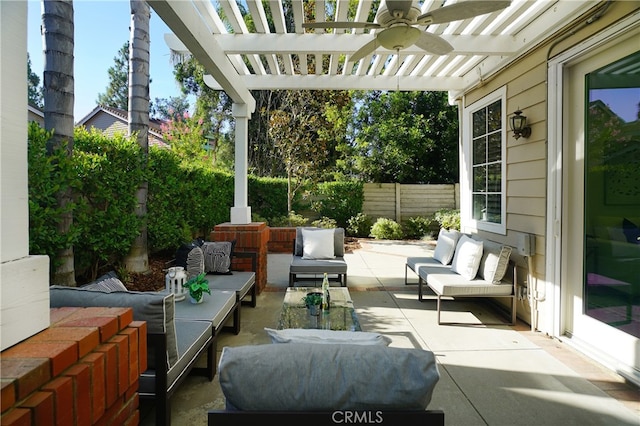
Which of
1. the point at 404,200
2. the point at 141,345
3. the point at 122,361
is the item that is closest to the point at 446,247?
the point at 141,345

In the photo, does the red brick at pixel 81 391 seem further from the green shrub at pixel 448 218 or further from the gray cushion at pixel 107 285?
the green shrub at pixel 448 218

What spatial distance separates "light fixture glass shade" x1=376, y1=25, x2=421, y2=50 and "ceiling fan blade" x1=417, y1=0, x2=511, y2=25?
96 mm

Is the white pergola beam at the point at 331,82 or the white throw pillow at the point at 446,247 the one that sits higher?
the white pergola beam at the point at 331,82

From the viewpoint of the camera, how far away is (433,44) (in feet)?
10.4

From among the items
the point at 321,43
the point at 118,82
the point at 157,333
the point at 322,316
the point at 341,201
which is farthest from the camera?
the point at 118,82

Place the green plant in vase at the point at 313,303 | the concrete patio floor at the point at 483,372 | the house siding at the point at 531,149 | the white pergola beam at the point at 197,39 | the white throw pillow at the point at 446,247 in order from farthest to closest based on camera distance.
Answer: the white throw pillow at the point at 446,247 → the house siding at the point at 531,149 → the green plant in vase at the point at 313,303 → the white pergola beam at the point at 197,39 → the concrete patio floor at the point at 483,372

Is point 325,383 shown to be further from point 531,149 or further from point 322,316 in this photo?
point 531,149

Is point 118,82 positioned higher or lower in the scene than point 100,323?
higher

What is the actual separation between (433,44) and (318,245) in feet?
10.3

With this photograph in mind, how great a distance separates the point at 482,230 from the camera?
16.5 ft

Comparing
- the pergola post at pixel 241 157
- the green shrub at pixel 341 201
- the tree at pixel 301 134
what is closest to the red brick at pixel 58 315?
the pergola post at pixel 241 157

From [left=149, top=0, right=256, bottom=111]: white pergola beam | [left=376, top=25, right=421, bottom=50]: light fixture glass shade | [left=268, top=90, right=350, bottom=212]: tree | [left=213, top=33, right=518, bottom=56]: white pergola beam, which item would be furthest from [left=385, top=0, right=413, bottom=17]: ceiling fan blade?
[left=268, top=90, right=350, bottom=212]: tree

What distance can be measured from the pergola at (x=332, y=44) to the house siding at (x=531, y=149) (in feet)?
0.48

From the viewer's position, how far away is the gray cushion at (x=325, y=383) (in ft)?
3.86
